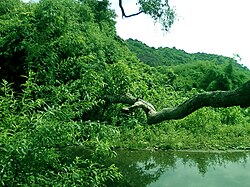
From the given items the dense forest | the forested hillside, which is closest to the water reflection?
the dense forest

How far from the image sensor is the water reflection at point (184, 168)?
618cm

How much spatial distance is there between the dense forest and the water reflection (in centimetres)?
41

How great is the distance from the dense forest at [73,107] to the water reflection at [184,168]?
408 mm

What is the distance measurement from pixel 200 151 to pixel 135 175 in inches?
96.0

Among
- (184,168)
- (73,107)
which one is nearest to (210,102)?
(73,107)

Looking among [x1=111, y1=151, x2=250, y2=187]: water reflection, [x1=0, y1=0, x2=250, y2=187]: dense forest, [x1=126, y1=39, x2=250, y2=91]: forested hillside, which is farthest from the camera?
[x1=126, y1=39, x2=250, y2=91]: forested hillside

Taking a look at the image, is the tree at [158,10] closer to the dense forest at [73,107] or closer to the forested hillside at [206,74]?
the dense forest at [73,107]

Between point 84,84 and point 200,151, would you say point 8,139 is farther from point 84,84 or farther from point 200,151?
point 200,151

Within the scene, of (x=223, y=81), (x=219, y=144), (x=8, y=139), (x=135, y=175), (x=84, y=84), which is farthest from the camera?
(x=223, y=81)

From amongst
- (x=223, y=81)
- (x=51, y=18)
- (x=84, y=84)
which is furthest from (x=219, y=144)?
(x=223, y=81)

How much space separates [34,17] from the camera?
313 inches

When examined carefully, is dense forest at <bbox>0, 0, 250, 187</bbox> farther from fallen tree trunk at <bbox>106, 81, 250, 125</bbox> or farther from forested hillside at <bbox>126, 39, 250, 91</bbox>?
forested hillside at <bbox>126, 39, 250, 91</bbox>

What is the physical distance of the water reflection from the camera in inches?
243

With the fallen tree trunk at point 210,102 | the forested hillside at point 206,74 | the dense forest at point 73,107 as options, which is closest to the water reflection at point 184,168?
the dense forest at point 73,107
